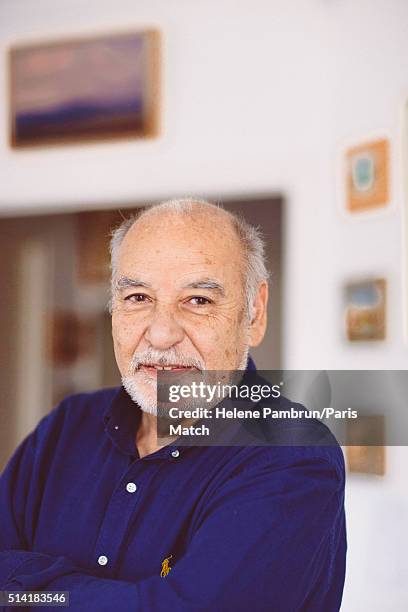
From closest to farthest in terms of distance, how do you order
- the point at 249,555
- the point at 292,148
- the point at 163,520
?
the point at 249,555, the point at 163,520, the point at 292,148

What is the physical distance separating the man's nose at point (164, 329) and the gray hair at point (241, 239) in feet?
0.31

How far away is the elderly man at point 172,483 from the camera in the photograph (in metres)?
0.74

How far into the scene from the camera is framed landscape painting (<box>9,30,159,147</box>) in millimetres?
1196

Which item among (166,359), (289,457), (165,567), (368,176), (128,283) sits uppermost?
(368,176)

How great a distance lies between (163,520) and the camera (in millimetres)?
833

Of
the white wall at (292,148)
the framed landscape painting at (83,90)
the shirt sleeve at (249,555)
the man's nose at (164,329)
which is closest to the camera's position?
the shirt sleeve at (249,555)

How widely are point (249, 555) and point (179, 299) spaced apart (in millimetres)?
329

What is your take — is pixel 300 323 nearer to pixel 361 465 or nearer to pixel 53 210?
pixel 361 465

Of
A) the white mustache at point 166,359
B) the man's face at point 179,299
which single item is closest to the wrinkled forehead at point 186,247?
the man's face at point 179,299

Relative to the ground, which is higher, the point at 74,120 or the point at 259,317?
the point at 74,120

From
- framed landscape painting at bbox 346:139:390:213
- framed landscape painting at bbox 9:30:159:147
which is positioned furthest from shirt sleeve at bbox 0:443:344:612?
framed landscape painting at bbox 9:30:159:147

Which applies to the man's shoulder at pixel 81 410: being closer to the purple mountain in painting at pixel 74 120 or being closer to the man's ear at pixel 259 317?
the man's ear at pixel 259 317

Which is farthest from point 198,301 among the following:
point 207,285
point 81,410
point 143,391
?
point 81,410

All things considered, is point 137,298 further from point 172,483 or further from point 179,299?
point 172,483
